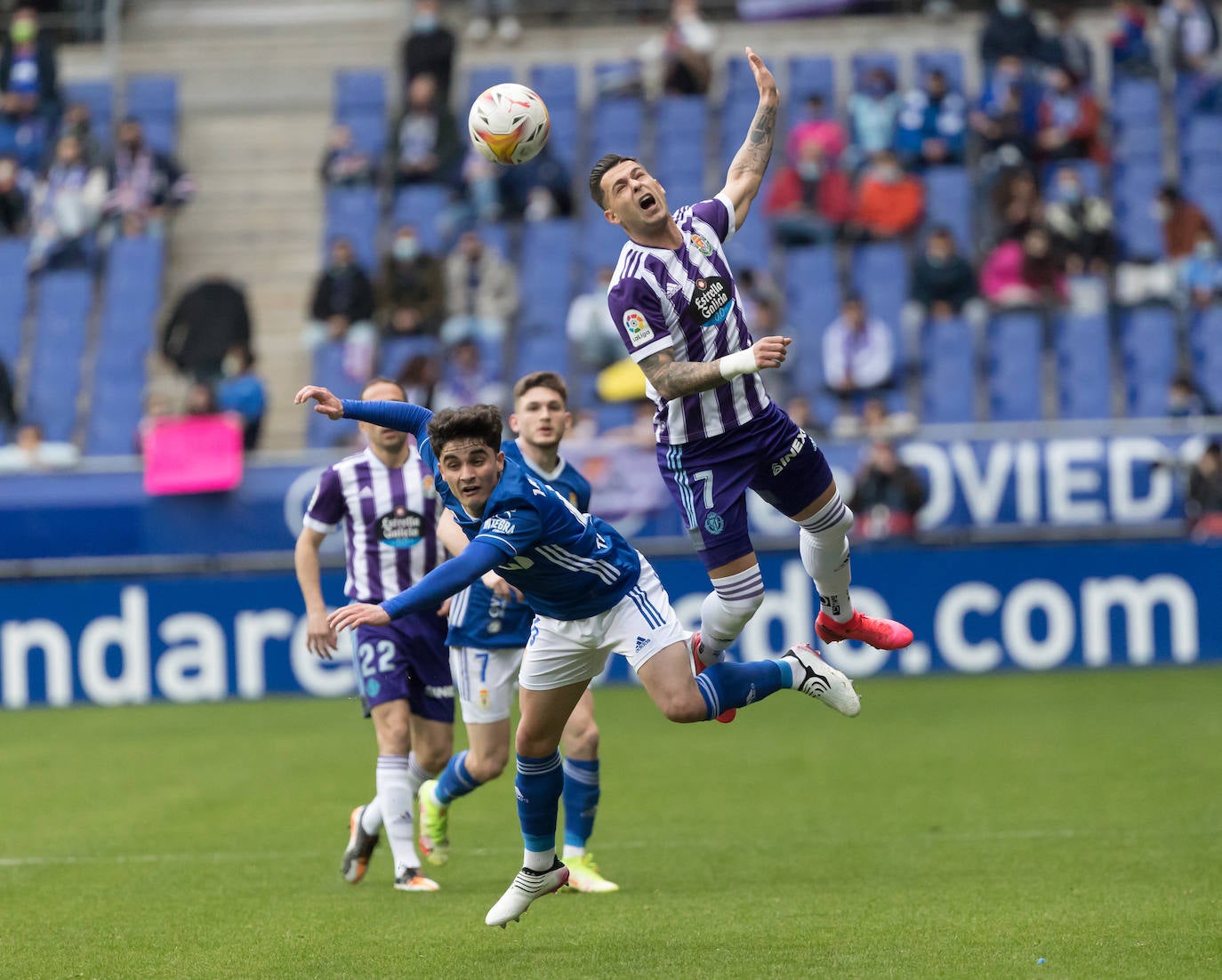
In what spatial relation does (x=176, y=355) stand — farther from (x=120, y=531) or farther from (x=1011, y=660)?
(x=1011, y=660)

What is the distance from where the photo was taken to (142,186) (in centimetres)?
2230

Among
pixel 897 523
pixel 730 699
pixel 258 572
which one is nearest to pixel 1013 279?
pixel 897 523

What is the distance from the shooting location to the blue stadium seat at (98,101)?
78.8 ft

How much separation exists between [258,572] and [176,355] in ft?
16.1

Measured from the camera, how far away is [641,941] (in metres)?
7.06

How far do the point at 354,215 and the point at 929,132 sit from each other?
6842 millimetres

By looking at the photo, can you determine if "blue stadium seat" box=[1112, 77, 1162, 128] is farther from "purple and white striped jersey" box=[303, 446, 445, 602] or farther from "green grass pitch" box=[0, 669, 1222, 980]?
Answer: "purple and white striped jersey" box=[303, 446, 445, 602]

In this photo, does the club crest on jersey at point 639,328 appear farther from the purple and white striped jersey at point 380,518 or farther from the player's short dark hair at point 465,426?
the purple and white striped jersey at point 380,518

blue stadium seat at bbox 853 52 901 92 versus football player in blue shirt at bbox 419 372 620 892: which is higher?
blue stadium seat at bbox 853 52 901 92

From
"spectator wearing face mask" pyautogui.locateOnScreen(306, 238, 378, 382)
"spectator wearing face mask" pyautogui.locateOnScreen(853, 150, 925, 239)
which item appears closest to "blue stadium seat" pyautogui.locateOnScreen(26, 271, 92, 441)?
"spectator wearing face mask" pyautogui.locateOnScreen(306, 238, 378, 382)

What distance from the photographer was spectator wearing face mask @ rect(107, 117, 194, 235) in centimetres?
2220

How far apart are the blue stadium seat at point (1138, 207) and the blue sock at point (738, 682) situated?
1444 cm

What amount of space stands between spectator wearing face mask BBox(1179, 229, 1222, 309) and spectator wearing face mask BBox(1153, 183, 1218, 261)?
34cm

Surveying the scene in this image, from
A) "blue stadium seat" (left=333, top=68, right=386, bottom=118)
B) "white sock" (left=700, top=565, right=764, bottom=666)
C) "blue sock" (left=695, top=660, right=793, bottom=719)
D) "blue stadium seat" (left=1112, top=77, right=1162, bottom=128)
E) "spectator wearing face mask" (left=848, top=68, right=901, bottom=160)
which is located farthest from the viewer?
"blue stadium seat" (left=333, top=68, right=386, bottom=118)
